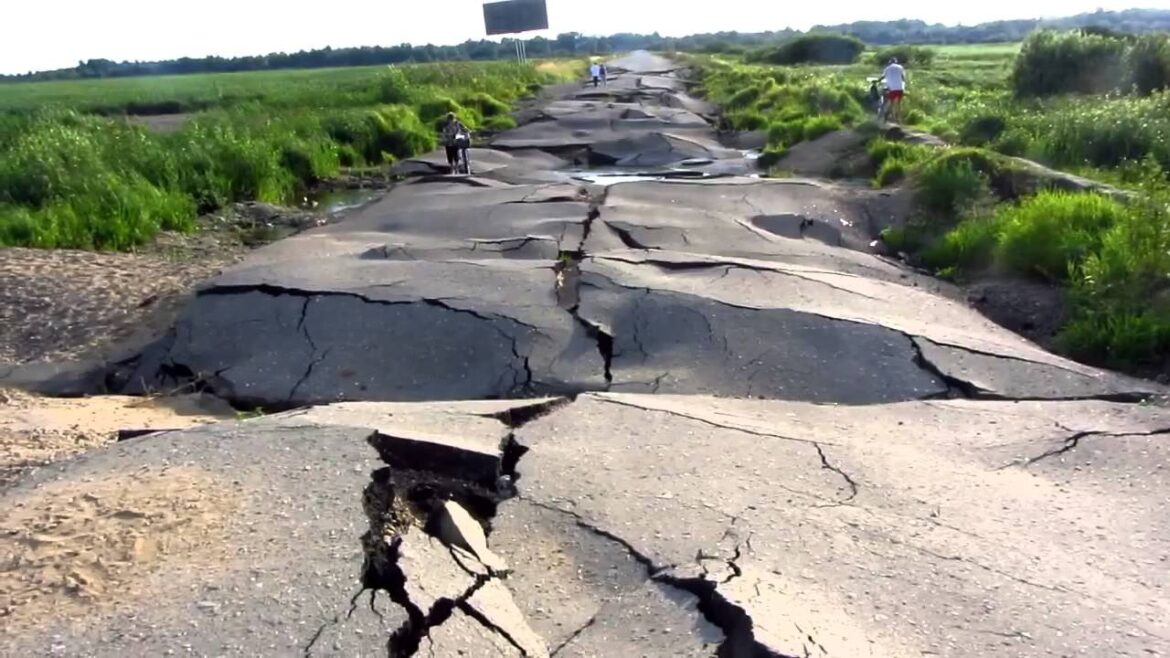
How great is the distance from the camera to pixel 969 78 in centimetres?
4066

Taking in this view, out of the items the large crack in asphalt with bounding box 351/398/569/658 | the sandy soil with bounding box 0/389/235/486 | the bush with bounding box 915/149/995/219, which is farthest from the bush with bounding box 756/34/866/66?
the large crack in asphalt with bounding box 351/398/569/658

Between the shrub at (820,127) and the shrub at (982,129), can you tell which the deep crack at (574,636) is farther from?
the shrub at (820,127)

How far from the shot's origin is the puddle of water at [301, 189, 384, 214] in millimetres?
14062

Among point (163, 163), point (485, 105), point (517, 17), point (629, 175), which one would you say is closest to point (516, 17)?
point (517, 17)

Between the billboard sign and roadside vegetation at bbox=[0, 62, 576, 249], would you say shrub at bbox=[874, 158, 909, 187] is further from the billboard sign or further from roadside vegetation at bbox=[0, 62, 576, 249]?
the billboard sign

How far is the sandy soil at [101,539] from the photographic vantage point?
10.8ft

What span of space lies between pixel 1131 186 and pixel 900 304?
4940 millimetres

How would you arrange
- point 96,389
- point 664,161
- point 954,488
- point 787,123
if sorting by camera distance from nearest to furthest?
point 954,488 → point 96,389 → point 664,161 → point 787,123

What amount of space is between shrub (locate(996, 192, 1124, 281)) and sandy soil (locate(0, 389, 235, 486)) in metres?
6.44

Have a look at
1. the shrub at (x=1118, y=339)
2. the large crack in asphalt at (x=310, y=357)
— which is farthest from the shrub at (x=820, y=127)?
the large crack in asphalt at (x=310, y=357)

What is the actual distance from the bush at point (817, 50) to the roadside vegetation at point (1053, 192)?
159ft

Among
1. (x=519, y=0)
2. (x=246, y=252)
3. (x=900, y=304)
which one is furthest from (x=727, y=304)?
(x=519, y=0)

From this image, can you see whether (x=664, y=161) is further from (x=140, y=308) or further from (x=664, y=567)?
(x=664, y=567)

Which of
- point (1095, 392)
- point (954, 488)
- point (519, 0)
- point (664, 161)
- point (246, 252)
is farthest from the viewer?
point (519, 0)
